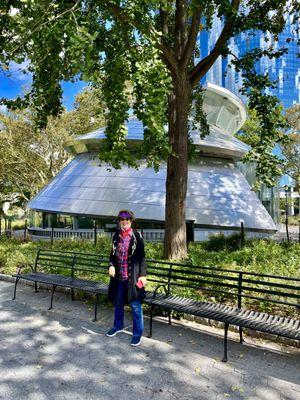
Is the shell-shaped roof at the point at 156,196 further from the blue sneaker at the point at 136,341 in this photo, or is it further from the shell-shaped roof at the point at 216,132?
the blue sneaker at the point at 136,341

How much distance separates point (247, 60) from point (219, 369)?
331 inches

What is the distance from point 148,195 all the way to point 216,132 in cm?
848

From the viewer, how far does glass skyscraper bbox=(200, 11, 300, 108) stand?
11.6 m

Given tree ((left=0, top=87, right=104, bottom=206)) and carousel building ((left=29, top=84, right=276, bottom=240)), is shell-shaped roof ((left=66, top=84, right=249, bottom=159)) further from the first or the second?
tree ((left=0, top=87, right=104, bottom=206))

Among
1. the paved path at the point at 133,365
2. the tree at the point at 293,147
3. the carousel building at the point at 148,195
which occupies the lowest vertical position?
the paved path at the point at 133,365

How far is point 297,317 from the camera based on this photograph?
575 cm

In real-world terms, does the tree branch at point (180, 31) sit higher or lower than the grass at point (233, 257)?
higher

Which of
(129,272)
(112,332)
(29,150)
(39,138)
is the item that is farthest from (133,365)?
(29,150)

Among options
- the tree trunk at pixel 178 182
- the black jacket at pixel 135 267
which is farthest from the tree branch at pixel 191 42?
the black jacket at pixel 135 267

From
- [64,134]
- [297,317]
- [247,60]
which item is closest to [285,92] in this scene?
[64,134]

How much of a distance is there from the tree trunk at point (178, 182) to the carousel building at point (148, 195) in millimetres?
7979

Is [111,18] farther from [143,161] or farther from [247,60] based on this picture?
[143,161]

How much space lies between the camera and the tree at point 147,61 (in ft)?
21.6

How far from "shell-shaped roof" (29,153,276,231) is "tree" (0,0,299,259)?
717 cm
